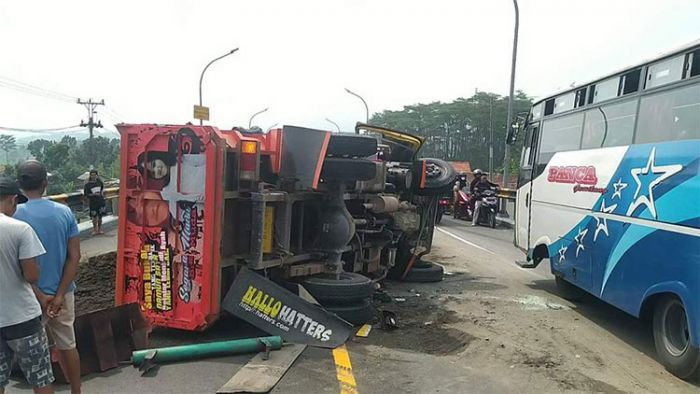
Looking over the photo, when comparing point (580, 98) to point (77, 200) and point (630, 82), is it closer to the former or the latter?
point (630, 82)

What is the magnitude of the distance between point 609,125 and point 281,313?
14.2ft

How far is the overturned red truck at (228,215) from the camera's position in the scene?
5.38 meters

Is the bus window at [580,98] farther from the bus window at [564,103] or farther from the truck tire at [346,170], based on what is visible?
the truck tire at [346,170]

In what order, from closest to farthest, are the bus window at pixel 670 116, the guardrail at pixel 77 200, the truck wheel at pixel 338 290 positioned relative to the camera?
the bus window at pixel 670 116 < the truck wheel at pixel 338 290 < the guardrail at pixel 77 200

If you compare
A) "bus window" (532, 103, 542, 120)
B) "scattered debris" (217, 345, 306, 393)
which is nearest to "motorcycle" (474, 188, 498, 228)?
"bus window" (532, 103, 542, 120)

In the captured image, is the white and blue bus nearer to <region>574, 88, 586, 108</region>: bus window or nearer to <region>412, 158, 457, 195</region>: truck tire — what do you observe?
<region>574, 88, 586, 108</region>: bus window

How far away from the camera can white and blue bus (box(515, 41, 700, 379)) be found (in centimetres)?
502

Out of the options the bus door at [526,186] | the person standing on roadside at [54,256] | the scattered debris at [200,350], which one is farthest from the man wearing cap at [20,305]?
the bus door at [526,186]

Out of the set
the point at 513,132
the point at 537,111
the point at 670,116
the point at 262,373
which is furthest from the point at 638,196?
the point at 513,132

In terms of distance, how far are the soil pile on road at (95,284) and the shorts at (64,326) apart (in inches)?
77.8

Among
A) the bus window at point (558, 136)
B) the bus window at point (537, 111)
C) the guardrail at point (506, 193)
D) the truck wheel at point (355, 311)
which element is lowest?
the truck wheel at point (355, 311)

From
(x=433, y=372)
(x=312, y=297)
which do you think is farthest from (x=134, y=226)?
(x=433, y=372)

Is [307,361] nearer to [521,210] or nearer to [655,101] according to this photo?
[655,101]

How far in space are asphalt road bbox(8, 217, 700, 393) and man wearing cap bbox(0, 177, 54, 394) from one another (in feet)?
2.95
